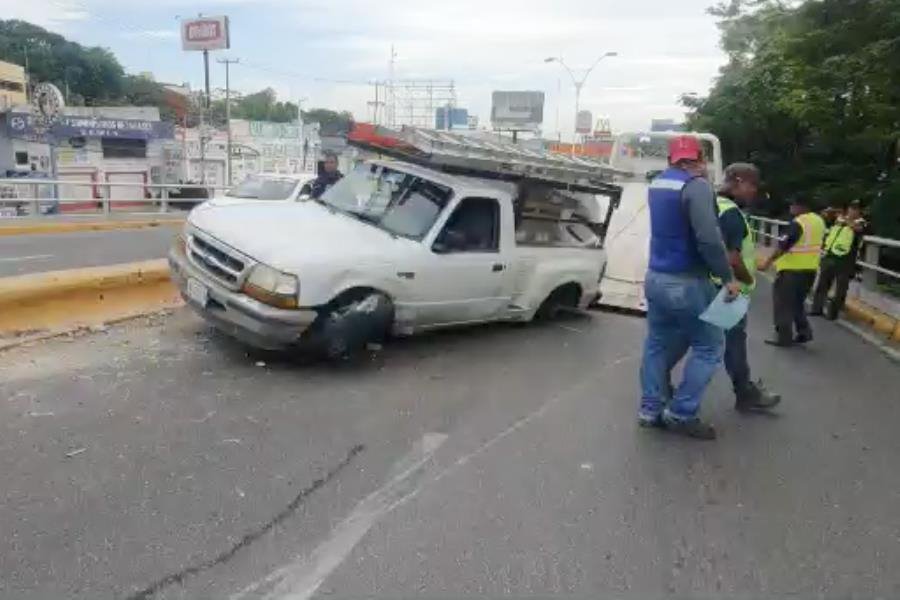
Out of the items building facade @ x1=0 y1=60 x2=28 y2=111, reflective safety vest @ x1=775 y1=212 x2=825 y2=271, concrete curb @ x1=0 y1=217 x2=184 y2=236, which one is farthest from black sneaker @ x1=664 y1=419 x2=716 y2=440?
building facade @ x1=0 y1=60 x2=28 y2=111

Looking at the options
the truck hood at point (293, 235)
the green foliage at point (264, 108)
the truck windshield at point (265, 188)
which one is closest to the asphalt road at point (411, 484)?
the truck hood at point (293, 235)

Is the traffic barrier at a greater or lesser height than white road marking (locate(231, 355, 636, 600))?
greater

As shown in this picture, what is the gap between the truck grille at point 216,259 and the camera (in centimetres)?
587

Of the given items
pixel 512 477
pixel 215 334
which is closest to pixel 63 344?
pixel 215 334

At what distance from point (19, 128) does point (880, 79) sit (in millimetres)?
44696

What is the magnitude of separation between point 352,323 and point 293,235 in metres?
0.85

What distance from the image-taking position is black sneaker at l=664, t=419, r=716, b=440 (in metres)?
4.96

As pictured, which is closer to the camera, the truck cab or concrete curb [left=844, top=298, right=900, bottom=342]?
concrete curb [left=844, top=298, right=900, bottom=342]

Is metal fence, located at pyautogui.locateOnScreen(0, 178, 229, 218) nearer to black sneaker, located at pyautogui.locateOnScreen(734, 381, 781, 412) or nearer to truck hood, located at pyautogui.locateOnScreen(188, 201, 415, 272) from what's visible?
truck hood, located at pyautogui.locateOnScreen(188, 201, 415, 272)

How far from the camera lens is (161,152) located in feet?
173

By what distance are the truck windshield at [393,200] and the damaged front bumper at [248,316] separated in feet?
A: 4.59

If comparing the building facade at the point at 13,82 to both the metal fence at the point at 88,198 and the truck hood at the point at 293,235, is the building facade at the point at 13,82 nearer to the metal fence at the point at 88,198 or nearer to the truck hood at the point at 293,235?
the metal fence at the point at 88,198

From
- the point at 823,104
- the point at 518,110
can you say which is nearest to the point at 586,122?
the point at 518,110

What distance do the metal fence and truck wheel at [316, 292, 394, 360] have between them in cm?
1084
